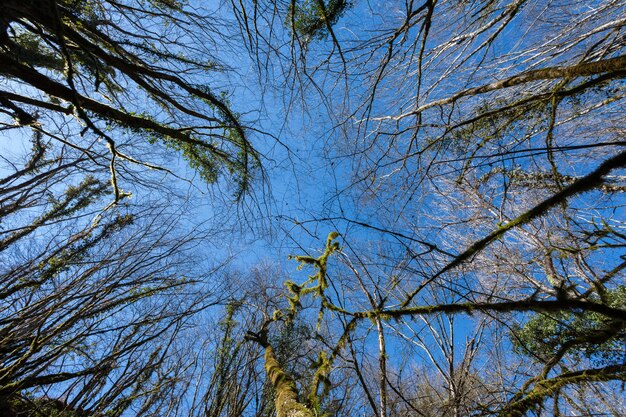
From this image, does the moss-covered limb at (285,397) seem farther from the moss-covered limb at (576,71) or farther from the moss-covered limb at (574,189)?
the moss-covered limb at (576,71)

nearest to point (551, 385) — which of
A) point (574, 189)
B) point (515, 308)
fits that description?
point (515, 308)

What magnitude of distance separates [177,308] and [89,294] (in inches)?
75.3

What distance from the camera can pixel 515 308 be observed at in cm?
174

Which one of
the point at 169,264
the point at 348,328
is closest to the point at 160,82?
the point at 169,264

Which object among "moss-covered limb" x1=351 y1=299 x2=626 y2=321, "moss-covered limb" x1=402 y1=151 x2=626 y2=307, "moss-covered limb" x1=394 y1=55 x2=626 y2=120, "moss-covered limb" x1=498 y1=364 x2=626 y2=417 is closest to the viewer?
"moss-covered limb" x1=402 y1=151 x2=626 y2=307

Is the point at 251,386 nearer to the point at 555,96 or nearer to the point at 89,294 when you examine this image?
the point at 89,294

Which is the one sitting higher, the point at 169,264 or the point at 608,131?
the point at 608,131

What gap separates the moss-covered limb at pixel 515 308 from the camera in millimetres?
1470

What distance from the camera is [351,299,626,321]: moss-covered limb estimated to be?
1.47 metres

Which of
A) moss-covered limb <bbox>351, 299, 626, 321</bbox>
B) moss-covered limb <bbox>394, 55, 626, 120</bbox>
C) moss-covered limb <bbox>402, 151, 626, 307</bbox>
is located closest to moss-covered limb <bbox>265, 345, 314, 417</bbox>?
moss-covered limb <bbox>351, 299, 626, 321</bbox>

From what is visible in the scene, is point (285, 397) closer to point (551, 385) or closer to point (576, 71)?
point (551, 385)

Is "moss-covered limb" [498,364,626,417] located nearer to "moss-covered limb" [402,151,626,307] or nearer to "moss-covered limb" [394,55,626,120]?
"moss-covered limb" [402,151,626,307]

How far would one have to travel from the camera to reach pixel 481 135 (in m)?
4.00

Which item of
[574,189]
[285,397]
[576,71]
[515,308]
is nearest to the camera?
[574,189]
